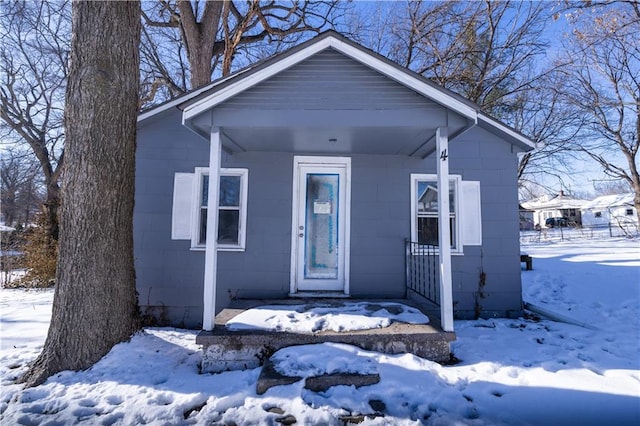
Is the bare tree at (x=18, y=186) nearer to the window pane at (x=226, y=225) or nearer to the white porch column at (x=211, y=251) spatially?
the window pane at (x=226, y=225)

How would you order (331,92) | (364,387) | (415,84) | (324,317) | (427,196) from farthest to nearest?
(427,196) < (324,317) < (331,92) < (415,84) < (364,387)

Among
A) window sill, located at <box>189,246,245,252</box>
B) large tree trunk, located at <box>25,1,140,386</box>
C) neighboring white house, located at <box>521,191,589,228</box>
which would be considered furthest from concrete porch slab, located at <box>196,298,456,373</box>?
neighboring white house, located at <box>521,191,589,228</box>

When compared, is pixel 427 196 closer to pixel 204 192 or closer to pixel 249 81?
pixel 249 81

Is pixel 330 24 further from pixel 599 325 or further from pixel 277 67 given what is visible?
pixel 599 325

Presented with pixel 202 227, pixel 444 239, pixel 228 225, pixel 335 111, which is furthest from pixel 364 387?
pixel 202 227

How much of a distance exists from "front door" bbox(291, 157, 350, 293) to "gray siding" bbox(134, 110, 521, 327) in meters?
0.14

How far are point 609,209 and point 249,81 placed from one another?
4112cm

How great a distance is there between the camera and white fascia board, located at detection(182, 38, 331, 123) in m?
3.49

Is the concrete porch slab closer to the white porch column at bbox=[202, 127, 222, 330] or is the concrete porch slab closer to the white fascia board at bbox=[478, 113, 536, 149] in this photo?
the white porch column at bbox=[202, 127, 222, 330]

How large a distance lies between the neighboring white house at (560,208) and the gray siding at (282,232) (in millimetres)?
37944

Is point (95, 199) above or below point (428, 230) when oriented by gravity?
above

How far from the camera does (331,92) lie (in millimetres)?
3611

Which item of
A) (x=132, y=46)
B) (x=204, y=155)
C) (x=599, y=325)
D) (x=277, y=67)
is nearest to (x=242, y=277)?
(x=204, y=155)

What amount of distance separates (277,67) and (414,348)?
347cm
